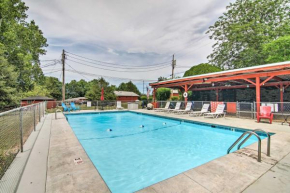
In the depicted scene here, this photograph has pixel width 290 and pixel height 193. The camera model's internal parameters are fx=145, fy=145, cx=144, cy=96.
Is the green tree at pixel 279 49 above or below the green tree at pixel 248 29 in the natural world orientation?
below

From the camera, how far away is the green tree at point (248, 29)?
60.4 ft

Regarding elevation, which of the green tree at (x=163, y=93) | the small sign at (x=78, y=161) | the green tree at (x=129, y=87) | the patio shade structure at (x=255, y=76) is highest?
the green tree at (x=129, y=87)

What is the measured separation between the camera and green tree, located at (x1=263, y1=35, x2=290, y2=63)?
14.5 metres

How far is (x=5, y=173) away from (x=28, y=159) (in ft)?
2.30

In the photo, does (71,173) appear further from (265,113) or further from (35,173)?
(265,113)

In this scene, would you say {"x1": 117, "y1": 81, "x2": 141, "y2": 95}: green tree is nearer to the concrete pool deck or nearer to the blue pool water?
the blue pool water

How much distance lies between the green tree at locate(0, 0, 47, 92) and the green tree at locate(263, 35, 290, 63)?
25.2m

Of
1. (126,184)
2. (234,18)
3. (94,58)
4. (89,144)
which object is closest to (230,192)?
(126,184)

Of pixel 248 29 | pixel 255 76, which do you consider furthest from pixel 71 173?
pixel 248 29

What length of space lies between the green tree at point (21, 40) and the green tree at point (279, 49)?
25.2 meters

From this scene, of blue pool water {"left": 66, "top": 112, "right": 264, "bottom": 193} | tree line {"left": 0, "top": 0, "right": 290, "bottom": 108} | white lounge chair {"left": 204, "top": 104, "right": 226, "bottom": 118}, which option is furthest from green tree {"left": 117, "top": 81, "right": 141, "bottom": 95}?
blue pool water {"left": 66, "top": 112, "right": 264, "bottom": 193}

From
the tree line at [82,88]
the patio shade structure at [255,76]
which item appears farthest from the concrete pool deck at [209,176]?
the tree line at [82,88]

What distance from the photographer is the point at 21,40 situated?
53.9 feet

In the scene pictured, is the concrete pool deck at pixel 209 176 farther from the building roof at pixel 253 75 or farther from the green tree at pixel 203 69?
the green tree at pixel 203 69
